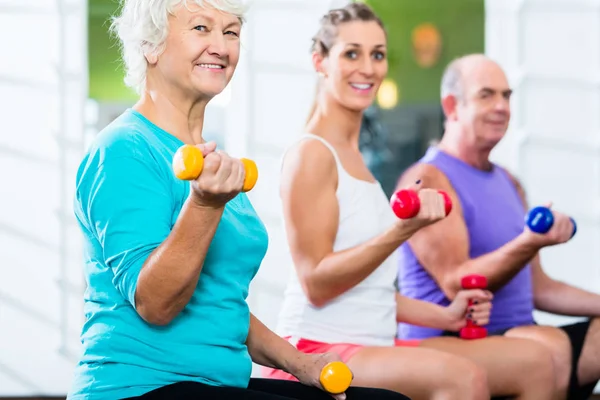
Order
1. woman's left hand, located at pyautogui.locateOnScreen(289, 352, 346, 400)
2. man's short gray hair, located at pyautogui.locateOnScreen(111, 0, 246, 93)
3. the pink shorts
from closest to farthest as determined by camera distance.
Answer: man's short gray hair, located at pyautogui.locateOnScreen(111, 0, 246, 93) < woman's left hand, located at pyautogui.locateOnScreen(289, 352, 346, 400) < the pink shorts

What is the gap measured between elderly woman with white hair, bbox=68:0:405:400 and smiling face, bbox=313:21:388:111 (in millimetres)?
535

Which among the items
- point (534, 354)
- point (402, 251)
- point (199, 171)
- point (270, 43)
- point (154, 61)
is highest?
point (270, 43)

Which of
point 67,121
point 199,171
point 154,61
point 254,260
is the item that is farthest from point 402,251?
point 67,121

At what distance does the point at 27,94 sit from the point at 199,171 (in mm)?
2855

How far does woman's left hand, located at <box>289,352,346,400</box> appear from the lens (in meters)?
1.33

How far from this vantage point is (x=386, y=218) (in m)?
1.72

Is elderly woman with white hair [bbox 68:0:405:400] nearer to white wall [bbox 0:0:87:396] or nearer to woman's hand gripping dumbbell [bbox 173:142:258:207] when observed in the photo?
woman's hand gripping dumbbell [bbox 173:142:258:207]

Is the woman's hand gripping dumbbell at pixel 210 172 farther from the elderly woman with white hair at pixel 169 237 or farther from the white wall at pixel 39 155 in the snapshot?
the white wall at pixel 39 155

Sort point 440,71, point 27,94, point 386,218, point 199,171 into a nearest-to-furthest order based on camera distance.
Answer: point 199,171 → point 386,218 → point 27,94 → point 440,71

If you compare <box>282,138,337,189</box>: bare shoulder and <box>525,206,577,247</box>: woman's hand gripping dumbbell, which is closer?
<box>282,138,337,189</box>: bare shoulder

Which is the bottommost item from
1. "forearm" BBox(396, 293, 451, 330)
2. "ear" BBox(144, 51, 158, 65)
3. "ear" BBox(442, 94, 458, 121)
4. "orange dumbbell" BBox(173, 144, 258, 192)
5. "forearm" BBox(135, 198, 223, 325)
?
"forearm" BBox(396, 293, 451, 330)

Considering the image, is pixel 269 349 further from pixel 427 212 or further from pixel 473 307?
pixel 473 307

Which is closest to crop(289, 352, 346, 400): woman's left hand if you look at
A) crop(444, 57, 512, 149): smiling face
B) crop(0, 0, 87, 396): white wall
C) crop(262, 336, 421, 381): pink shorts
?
crop(262, 336, 421, 381): pink shorts

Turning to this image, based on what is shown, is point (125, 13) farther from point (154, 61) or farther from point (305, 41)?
point (305, 41)
